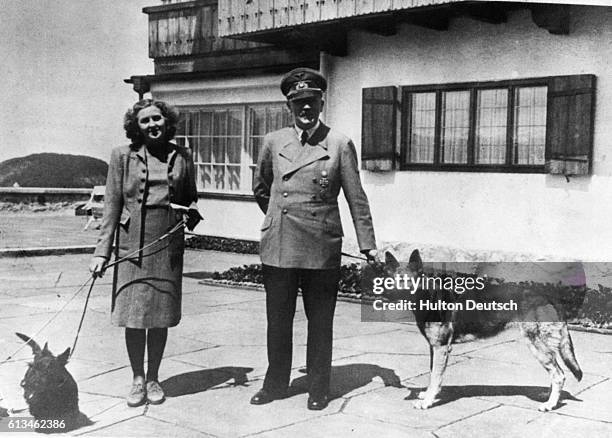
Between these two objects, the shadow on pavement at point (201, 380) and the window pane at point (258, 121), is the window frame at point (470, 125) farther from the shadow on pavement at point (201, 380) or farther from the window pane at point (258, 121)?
the shadow on pavement at point (201, 380)

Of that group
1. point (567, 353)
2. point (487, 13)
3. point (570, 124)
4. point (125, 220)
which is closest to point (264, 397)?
point (125, 220)

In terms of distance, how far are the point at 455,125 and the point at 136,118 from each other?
5603 millimetres

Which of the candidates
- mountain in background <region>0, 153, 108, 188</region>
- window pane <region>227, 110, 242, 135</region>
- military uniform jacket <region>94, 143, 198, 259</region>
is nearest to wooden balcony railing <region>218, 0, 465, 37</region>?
window pane <region>227, 110, 242, 135</region>

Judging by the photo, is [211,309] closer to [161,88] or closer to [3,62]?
[3,62]

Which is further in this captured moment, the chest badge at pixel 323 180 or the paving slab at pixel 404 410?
the chest badge at pixel 323 180

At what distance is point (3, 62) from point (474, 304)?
117 inches

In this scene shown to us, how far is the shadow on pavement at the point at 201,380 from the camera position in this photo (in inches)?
180

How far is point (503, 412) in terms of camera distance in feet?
13.6

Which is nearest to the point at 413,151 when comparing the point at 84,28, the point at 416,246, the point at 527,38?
the point at 416,246

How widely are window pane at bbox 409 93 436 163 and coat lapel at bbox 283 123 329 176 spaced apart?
5.32 m

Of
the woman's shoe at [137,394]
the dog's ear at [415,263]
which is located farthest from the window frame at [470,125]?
the woman's shoe at [137,394]

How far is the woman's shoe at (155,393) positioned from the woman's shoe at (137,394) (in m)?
0.03

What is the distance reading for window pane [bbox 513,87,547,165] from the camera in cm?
845

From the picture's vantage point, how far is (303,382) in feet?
15.7
